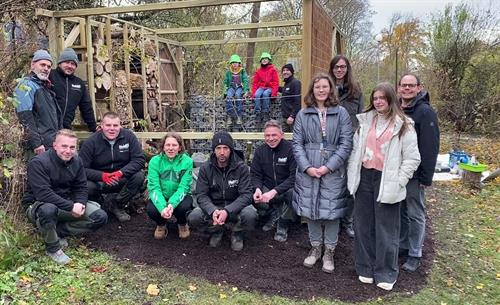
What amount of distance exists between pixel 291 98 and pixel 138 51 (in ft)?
9.36

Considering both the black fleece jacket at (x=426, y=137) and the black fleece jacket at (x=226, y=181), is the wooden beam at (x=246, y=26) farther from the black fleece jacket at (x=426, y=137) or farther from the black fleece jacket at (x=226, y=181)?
the black fleece jacket at (x=426, y=137)

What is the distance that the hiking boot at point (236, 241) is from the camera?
4.15 meters

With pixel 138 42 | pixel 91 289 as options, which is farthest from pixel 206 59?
pixel 91 289

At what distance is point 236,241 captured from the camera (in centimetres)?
420

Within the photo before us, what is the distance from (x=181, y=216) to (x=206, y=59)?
7.17 m

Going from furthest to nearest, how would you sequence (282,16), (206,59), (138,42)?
(282,16) < (206,59) < (138,42)

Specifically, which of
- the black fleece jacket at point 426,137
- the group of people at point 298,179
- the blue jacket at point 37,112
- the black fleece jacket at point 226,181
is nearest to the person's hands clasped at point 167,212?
the group of people at point 298,179

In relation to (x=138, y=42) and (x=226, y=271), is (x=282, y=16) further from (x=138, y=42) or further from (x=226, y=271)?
(x=226, y=271)

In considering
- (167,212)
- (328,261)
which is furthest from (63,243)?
(328,261)

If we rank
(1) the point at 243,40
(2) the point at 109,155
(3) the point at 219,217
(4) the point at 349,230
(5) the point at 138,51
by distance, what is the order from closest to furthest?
(3) the point at 219,217 < (4) the point at 349,230 < (2) the point at 109,155 < (5) the point at 138,51 < (1) the point at 243,40

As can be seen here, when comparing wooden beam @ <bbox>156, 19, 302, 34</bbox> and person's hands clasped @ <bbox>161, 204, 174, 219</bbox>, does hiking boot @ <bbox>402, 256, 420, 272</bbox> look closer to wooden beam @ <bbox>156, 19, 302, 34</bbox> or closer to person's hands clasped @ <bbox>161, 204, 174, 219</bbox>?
person's hands clasped @ <bbox>161, 204, 174, 219</bbox>

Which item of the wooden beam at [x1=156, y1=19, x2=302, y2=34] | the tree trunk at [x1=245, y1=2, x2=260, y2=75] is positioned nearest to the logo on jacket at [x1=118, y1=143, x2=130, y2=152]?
the wooden beam at [x1=156, y1=19, x2=302, y2=34]

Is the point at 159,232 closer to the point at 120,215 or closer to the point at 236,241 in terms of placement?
the point at 120,215

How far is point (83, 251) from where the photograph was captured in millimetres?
3971
